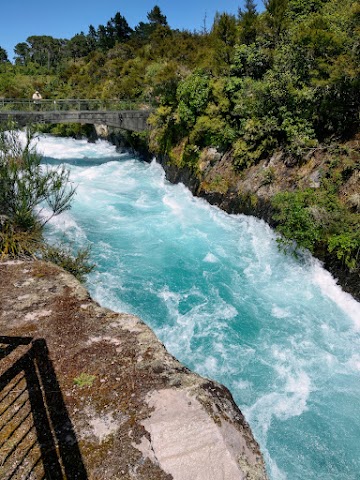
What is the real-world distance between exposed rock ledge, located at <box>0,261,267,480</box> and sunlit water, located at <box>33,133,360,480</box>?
297 centimetres

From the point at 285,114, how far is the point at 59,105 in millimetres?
20680

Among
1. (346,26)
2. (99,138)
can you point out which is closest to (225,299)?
(346,26)

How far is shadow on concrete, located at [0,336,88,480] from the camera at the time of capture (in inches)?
159

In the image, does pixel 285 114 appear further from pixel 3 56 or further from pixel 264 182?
pixel 3 56

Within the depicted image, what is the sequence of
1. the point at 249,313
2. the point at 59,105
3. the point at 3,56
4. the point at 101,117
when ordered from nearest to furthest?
1. the point at 249,313
2. the point at 101,117
3. the point at 59,105
4. the point at 3,56

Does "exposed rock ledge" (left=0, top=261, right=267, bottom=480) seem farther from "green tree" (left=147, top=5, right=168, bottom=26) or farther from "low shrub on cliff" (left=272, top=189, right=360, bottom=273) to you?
"green tree" (left=147, top=5, right=168, bottom=26)

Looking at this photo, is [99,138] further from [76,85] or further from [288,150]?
[288,150]

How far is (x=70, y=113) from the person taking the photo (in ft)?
90.0

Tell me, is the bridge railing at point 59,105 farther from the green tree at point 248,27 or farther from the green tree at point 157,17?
the green tree at point 157,17

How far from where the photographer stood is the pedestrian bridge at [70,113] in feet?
89.4

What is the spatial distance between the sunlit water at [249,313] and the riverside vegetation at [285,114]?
1.37m

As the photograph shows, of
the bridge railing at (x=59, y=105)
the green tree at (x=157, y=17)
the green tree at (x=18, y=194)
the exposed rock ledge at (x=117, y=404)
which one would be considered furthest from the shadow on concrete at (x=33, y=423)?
the green tree at (x=157, y=17)

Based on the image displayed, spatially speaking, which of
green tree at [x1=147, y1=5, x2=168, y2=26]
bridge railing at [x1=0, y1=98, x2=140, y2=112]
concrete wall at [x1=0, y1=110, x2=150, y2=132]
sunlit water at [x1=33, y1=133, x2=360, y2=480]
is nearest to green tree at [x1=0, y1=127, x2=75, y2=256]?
sunlit water at [x1=33, y1=133, x2=360, y2=480]

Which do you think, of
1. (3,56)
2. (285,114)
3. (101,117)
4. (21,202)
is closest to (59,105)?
(101,117)
